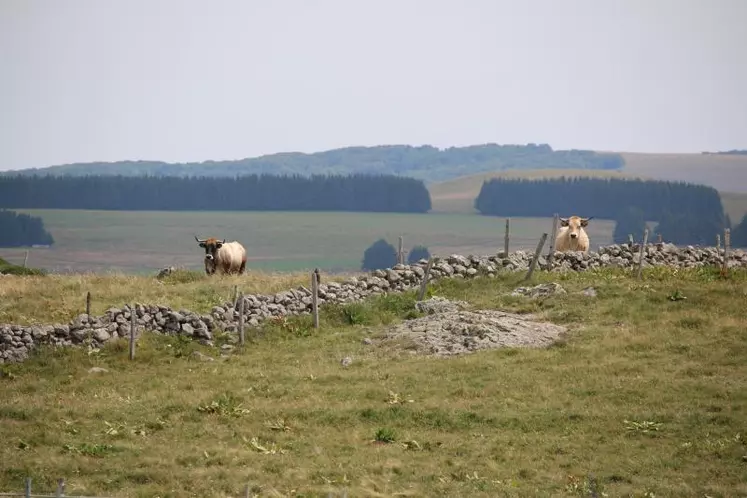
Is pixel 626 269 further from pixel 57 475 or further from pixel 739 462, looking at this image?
pixel 57 475

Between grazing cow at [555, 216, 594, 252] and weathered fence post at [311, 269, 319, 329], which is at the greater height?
grazing cow at [555, 216, 594, 252]

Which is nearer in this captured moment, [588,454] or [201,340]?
[588,454]

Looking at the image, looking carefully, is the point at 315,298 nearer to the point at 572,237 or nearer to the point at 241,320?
the point at 241,320

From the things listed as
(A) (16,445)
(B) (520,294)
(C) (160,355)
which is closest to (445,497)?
(A) (16,445)

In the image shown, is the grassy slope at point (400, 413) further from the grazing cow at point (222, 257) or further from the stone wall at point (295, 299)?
the grazing cow at point (222, 257)

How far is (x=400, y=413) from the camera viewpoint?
2602 cm

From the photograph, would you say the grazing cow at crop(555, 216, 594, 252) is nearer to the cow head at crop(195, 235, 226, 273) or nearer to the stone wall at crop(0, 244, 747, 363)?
the stone wall at crop(0, 244, 747, 363)

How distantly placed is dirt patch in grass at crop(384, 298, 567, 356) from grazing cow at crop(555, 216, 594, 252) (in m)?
12.9

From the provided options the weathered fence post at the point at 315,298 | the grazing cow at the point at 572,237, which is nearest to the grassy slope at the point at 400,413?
the weathered fence post at the point at 315,298

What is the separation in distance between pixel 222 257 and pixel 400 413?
72.9 feet

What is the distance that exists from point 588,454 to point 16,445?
12.4 metres

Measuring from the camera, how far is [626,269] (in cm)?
4188

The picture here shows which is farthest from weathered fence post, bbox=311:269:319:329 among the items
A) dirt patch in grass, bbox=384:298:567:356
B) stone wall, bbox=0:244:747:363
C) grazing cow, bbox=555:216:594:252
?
grazing cow, bbox=555:216:594:252

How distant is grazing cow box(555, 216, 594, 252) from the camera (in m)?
47.9
